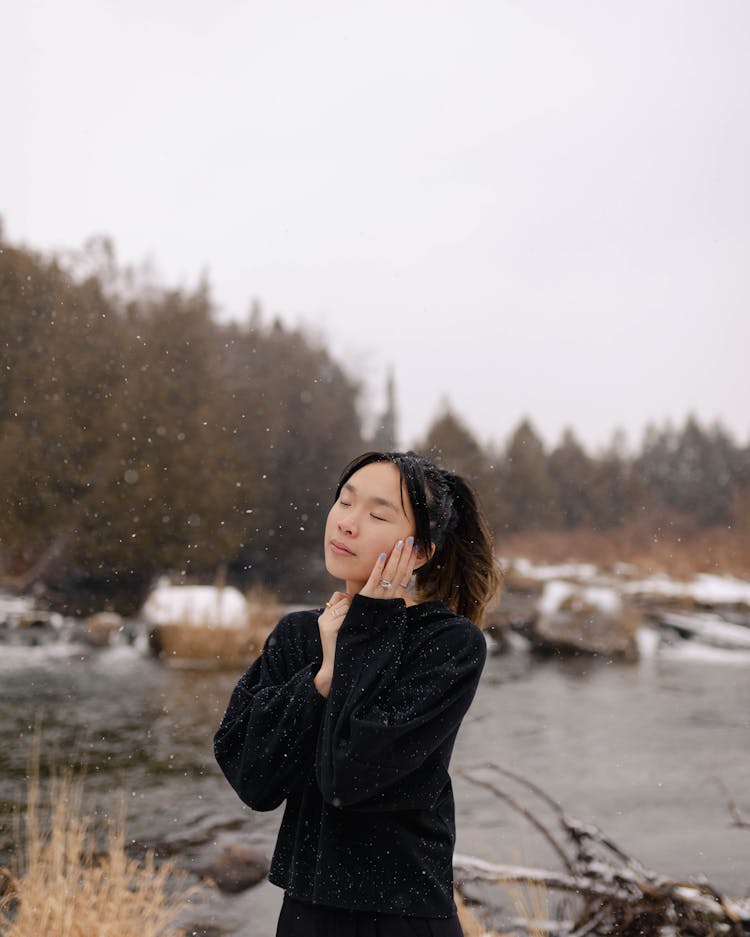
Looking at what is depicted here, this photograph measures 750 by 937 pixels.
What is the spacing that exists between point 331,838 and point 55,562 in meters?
8.84

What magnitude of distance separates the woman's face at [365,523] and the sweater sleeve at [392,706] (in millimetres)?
80

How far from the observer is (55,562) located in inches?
364

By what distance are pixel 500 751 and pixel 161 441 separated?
17.0 feet

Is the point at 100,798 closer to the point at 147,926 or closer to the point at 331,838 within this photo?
the point at 147,926

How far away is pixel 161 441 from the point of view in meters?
Result: 9.56

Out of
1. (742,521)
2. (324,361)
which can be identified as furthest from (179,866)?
(742,521)

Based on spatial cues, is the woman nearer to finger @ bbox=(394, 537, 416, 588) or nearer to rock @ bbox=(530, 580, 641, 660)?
finger @ bbox=(394, 537, 416, 588)

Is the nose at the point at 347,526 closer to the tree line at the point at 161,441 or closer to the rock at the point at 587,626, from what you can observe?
the tree line at the point at 161,441

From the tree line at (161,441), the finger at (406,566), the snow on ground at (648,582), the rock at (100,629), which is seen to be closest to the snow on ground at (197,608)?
the rock at (100,629)

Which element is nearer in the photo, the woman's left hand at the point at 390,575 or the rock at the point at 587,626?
the woman's left hand at the point at 390,575

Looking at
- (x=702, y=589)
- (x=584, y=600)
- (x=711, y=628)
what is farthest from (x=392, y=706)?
(x=702, y=589)

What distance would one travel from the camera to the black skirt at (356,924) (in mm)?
1062

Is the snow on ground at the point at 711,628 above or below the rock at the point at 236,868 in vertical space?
below

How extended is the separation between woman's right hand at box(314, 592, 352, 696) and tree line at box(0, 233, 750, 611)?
209 inches
